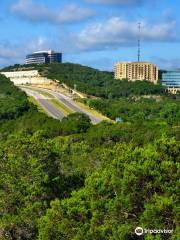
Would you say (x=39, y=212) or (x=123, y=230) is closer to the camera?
(x=123, y=230)

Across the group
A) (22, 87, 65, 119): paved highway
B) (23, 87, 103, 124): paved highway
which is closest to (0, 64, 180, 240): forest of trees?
(23, 87, 103, 124): paved highway

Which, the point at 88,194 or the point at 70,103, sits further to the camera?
the point at 70,103

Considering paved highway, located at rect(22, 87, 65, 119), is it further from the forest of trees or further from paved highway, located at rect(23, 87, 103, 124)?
the forest of trees

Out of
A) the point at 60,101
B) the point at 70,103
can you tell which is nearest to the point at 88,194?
the point at 70,103

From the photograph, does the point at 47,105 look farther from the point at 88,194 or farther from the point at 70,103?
the point at 88,194

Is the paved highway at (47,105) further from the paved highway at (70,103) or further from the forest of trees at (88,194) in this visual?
the forest of trees at (88,194)

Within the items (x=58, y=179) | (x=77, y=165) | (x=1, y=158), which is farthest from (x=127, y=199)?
(x=77, y=165)

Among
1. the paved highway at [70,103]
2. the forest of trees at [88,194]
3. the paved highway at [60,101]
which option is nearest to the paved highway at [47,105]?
the paved highway at [60,101]

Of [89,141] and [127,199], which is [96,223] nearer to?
[127,199]
